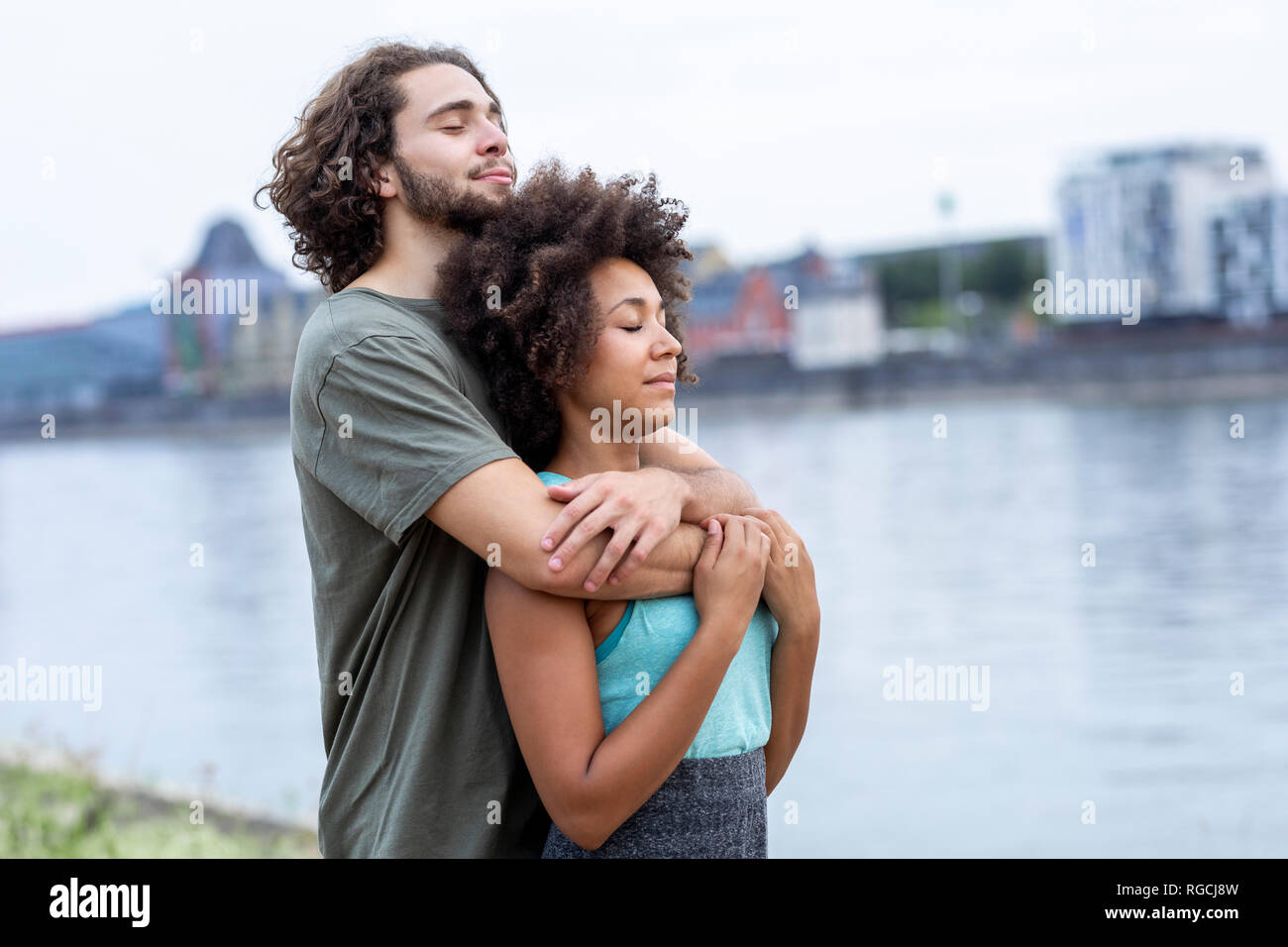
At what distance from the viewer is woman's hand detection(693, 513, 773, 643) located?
1894 millimetres

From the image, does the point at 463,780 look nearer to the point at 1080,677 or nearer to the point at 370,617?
the point at 370,617

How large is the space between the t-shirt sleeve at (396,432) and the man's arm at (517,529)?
2 cm

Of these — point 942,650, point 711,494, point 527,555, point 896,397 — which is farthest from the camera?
point 896,397

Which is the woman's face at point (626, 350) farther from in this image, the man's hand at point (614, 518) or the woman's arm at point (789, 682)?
the woman's arm at point (789, 682)

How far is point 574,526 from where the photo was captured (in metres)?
1.81

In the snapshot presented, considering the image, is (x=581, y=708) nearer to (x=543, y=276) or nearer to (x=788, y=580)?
(x=788, y=580)

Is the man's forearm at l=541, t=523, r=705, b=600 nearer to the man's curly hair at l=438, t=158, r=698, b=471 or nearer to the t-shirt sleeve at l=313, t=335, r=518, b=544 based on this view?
the t-shirt sleeve at l=313, t=335, r=518, b=544

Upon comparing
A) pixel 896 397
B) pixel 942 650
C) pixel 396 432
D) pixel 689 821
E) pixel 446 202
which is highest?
pixel 896 397

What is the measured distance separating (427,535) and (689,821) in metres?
0.55

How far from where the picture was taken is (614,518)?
1.84m

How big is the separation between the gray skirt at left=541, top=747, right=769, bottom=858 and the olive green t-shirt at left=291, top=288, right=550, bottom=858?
0.49ft

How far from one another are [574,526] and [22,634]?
14.0 meters

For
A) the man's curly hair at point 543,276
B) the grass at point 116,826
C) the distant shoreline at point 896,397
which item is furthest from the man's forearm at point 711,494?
the distant shoreline at point 896,397

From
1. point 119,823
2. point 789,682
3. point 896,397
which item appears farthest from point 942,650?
point 896,397
